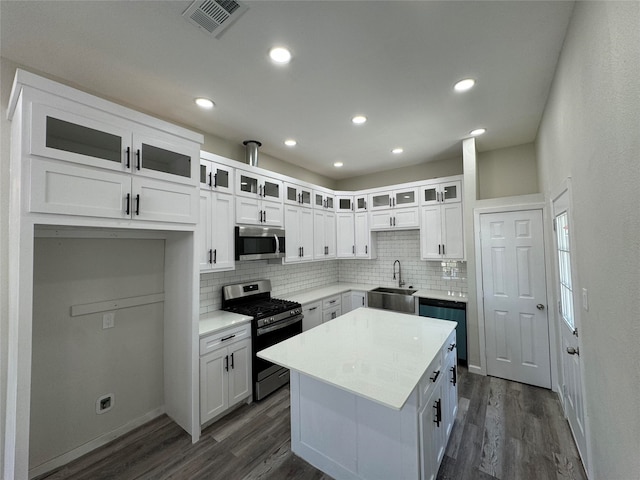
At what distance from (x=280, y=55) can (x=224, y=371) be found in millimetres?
2745

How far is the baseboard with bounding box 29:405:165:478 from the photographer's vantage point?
1.91m

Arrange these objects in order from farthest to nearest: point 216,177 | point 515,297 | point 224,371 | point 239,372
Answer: point 515,297, point 216,177, point 239,372, point 224,371

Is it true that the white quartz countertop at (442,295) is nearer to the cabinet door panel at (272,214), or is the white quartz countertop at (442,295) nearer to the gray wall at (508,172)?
the gray wall at (508,172)

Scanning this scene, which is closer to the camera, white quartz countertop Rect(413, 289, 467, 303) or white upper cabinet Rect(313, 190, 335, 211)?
white quartz countertop Rect(413, 289, 467, 303)

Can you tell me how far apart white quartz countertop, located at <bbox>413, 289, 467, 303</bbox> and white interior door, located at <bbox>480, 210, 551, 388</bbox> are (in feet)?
1.16

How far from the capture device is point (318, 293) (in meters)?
4.19

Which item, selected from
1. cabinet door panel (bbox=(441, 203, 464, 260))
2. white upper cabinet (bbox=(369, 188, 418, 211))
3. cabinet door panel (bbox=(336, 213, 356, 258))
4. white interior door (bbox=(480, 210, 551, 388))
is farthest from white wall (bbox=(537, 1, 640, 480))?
cabinet door panel (bbox=(336, 213, 356, 258))

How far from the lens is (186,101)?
238 centimetres

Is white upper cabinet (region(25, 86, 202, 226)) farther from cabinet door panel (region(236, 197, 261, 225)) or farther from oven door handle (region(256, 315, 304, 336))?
oven door handle (region(256, 315, 304, 336))

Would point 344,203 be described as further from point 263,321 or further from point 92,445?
point 92,445

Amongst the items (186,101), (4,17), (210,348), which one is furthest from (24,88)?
(210,348)

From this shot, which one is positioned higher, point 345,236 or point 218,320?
point 345,236

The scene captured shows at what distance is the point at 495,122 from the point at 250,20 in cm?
272

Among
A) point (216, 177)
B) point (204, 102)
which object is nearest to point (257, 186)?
point (216, 177)
